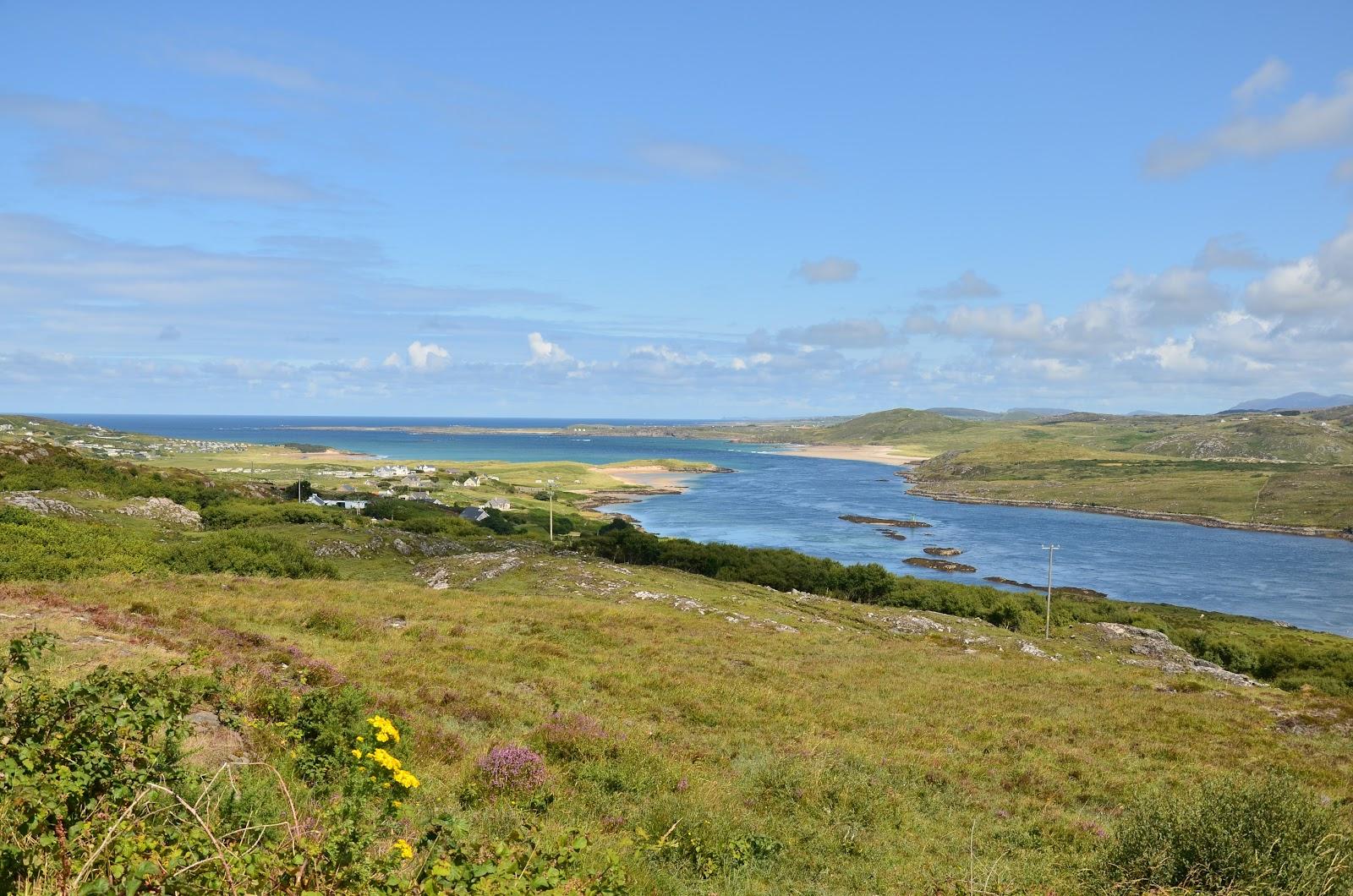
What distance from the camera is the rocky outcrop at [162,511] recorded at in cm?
4494

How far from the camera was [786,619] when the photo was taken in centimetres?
4059

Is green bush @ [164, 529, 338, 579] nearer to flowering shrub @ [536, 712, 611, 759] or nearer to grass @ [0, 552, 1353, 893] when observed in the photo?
grass @ [0, 552, 1353, 893]

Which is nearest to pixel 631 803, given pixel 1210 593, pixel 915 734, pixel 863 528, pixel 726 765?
pixel 726 765

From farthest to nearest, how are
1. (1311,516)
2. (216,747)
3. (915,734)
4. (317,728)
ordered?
(1311,516)
(915,734)
(317,728)
(216,747)

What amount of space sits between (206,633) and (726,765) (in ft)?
39.5

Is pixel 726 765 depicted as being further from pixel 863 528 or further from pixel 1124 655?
pixel 863 528

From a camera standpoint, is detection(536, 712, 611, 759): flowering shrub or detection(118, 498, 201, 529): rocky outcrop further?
detection(118, 498, 201, 529): rocky outcrop

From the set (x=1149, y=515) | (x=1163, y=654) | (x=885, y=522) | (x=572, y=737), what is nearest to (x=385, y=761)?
(x=572, y=737)

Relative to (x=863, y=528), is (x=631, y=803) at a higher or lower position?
higher

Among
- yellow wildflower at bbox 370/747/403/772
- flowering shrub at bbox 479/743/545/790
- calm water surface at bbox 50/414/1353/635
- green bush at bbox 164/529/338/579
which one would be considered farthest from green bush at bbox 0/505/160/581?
calm water surface at bbox 50/414/1353/635

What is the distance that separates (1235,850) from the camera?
854 centimetres

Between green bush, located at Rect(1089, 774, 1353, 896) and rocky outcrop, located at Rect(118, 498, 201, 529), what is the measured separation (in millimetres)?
51758

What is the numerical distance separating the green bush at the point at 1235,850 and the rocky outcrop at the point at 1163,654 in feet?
125

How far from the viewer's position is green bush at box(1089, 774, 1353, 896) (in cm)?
816
